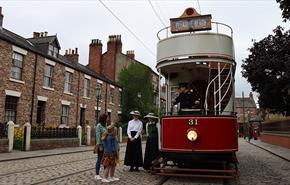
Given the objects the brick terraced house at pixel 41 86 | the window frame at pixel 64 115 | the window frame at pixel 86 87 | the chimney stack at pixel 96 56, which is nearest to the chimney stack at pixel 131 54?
the chimney stack at pixel 96 56

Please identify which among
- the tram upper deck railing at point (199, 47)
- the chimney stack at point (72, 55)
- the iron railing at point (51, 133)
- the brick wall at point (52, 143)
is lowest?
the brick wall at point (52, 143)

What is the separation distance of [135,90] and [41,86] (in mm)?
16305

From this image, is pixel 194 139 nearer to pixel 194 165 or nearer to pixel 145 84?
pixel 194 165

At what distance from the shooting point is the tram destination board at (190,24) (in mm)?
9491

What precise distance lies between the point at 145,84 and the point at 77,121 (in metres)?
13.1

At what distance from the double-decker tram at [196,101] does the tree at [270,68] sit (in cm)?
1526

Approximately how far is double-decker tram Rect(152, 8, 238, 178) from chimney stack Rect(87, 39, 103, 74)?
3184cm

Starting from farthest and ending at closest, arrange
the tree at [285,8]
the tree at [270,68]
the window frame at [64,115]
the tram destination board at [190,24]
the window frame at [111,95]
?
the window frame at [111,95] → the window frame at [64,115] → the tree at [270,68] → the tree at [285,8] → the tram destination board at [190,24]

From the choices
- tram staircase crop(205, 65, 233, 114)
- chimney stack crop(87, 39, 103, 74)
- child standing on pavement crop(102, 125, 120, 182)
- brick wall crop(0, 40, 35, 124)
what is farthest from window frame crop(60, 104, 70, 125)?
child standing on pavement crop(102, 125, 120, 182)

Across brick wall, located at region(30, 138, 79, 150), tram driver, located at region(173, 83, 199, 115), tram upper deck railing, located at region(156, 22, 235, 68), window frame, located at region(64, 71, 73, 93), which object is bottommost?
brick wall, located at region(30, 138, 79, 150)

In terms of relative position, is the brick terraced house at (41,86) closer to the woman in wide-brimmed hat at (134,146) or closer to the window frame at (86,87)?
the window frame at (86,87)

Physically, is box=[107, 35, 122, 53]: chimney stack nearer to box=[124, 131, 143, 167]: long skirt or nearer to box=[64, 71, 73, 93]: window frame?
box=[64, 71, 73, 93]: window frame

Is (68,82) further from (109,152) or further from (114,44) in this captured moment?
(109,152)

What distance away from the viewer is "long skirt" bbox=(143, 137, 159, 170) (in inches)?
381
